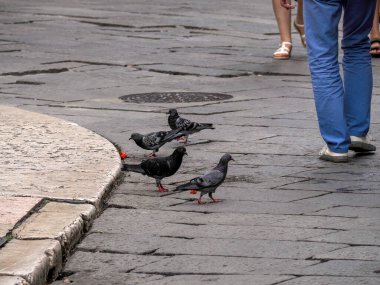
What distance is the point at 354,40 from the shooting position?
22.9 feet

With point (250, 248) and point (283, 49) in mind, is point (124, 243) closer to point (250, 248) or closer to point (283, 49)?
point (250, 248)

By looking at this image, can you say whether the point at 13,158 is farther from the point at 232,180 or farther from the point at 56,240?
the point at 56,240

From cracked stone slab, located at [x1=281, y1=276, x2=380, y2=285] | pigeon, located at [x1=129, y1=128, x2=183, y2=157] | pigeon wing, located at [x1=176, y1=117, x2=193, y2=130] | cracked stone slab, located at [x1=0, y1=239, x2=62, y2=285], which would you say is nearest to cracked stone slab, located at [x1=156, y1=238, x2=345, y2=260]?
cracked stone slab, located at [x1=281, y1=276, x2=380, y2=285]

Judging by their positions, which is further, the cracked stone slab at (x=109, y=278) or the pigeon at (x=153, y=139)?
the pigeon at (x=153, y=139)

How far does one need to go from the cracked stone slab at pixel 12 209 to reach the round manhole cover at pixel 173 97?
12.1ft

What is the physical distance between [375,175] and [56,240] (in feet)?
7.41

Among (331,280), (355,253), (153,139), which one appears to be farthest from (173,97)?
(331,280)

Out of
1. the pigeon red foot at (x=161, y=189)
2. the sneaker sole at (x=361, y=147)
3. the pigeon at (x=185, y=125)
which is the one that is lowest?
the sneaker sole at (x=361, y=147)

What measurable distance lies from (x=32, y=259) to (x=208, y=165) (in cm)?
228

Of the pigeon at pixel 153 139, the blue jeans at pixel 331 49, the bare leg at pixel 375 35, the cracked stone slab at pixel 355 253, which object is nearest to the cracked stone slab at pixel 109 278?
the cracked stone slab at pixel 355 253

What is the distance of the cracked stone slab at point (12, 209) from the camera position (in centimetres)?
486

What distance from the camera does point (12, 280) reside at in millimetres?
4137

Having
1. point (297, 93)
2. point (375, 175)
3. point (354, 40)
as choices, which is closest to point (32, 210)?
point (375, 175)

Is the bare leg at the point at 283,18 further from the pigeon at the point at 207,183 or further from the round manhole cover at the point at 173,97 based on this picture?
the pigeon at the point at 207,183
